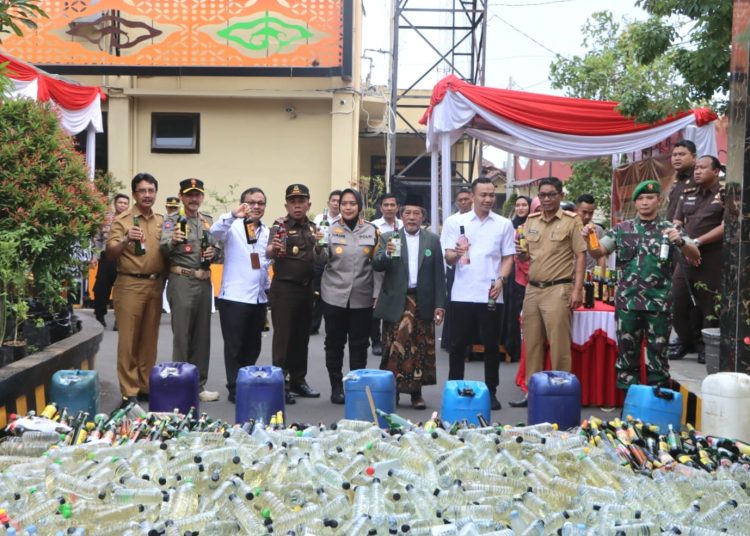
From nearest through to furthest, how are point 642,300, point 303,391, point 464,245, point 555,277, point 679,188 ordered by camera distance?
point 642,300 → point 555,277 → point 464,245 → point 303,391 → point 679,188

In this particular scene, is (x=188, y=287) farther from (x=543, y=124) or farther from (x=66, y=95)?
(x=66, y=95)

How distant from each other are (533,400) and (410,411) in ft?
5.14

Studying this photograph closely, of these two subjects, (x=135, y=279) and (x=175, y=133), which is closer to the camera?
(x=135, y=279)

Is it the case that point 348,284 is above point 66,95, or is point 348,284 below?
below

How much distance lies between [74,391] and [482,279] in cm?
341

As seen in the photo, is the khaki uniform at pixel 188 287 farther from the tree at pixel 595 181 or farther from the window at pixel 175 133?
the tree at pixel 595 181

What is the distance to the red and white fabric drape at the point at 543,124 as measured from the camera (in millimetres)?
10516

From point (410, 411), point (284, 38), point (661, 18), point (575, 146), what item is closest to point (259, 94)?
point (284, 38)

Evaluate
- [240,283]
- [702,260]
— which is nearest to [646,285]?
[702,260]

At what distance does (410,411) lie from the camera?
289 inches

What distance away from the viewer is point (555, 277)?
722cm

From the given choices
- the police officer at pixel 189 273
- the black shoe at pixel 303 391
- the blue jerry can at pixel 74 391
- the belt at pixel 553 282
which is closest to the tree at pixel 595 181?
the belt at pixel 553 282

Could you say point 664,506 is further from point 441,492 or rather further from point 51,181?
point 51,181

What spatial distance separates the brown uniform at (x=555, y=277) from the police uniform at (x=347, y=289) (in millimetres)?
1401
